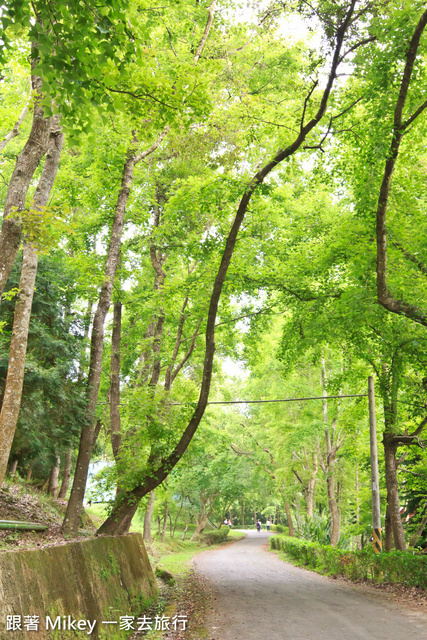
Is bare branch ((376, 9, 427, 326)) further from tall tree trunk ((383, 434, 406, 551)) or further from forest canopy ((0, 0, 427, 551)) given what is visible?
tall tree trunk ((383, 434, 406, 551))

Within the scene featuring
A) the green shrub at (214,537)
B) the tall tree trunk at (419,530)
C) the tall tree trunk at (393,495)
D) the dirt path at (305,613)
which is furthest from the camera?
the green shrub at (214,537)

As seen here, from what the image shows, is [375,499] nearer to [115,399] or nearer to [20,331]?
[115,399]

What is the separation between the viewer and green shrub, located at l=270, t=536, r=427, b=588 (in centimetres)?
1068

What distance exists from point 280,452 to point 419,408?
12.2 meters

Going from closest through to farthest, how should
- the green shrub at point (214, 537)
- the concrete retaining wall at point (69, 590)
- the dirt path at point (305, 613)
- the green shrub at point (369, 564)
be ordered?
1. the concrete retaining wall at point (69, 590)
2. the dirt path at point (305, 613)
3. the green shrub at point (369, 564)
4. the green shrub at point (214, 537)

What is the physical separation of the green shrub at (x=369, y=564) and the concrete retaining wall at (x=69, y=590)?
6.31 meters

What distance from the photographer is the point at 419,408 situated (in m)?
14.1

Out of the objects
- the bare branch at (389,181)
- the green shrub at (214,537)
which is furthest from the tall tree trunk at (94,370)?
the green shrub at (214,537)

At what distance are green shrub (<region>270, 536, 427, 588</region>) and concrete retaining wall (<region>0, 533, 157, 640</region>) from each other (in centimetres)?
631

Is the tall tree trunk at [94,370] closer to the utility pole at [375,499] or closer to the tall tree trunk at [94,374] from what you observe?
the tall tree trunk at [94,374]

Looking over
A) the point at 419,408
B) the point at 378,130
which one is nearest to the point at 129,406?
the point at 378,130

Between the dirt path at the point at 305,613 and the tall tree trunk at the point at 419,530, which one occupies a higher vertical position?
the tall tree trunk at the point at 419,530

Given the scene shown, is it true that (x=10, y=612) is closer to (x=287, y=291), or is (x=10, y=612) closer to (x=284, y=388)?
(x=287, y=291)

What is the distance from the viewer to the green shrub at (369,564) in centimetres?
1068
